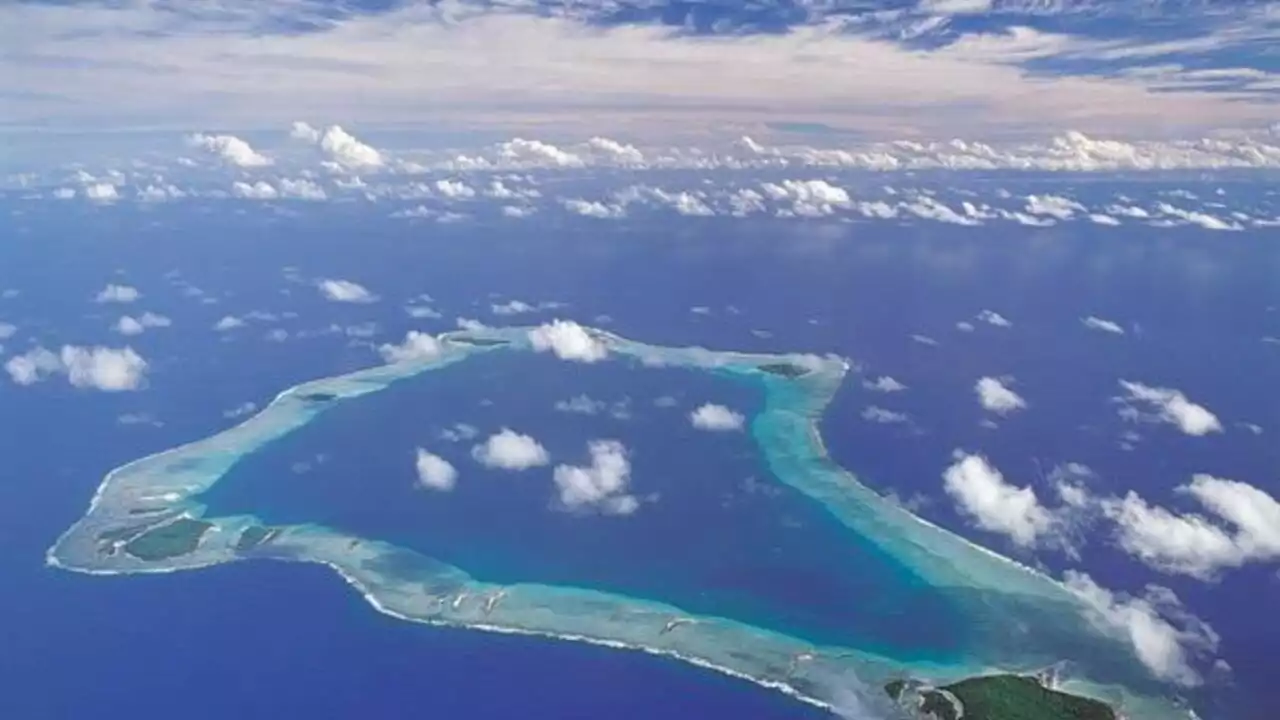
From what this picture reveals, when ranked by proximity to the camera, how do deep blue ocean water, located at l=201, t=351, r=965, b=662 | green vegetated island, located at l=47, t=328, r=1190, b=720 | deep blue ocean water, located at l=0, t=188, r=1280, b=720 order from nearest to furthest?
green vegetated island, located at l=47, t=328, r=1190, b=720 < deep blue ocean water, located at l=0, t=188, r=1280, b=720 < deep blue ocean water, located at l=201, t=351, r=965, b=662

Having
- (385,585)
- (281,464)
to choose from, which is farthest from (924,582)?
(281,464)

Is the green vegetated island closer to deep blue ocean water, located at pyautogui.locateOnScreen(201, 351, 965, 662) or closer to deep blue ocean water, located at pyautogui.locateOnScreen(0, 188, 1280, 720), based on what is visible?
deep blue ocean water, located at pyautogui.locateOnScreen(201, 351, 965, 662)

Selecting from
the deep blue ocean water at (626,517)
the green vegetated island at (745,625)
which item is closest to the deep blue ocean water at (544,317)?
the green vegetated island at (745,625)

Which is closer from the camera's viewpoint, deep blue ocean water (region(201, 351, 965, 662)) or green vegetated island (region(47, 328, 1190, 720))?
green vegetated island (region(47, 328, 1190, 720))

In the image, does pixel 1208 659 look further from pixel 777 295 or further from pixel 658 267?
pixel 658 267

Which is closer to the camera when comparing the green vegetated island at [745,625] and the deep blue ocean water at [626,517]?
the green vegetated island at [745,625]

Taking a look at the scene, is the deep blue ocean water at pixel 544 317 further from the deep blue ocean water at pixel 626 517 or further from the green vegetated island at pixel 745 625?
the deep blue ocean water at pixel 626 517

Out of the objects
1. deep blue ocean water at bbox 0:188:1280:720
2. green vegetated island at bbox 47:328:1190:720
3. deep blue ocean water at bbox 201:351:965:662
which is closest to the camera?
green vegetated island at bbox 47:328:1190:720

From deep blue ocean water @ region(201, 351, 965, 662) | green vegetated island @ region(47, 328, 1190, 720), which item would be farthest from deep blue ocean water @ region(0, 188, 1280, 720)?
deep blue ocean water @ region(201, 351, 965, 662)
